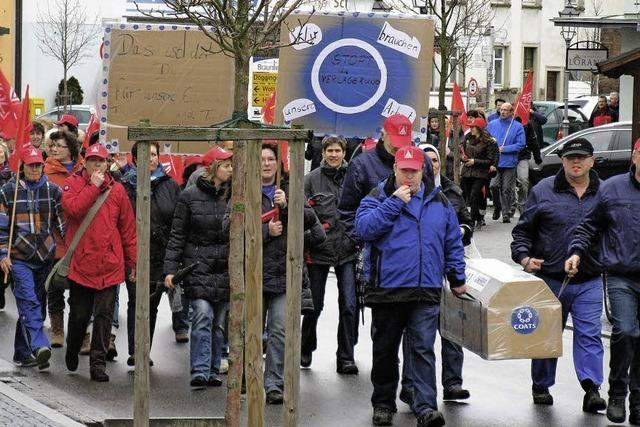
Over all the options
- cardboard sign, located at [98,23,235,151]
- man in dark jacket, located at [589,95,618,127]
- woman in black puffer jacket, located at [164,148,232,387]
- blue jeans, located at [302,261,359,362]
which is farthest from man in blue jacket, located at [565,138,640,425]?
man in dark jacket, located at [589,95,618,127]

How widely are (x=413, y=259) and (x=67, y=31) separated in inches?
1531

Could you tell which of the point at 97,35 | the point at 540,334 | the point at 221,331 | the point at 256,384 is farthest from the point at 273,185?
the point at 97,35

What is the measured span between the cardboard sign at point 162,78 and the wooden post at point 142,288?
3.61 metres

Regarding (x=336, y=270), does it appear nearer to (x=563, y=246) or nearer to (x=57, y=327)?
(x=563, y=246)

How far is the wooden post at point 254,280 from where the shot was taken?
321 inches

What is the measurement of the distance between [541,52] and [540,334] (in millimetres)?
55095

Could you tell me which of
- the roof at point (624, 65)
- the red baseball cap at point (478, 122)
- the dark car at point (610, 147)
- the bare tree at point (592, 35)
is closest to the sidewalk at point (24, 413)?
the roof at point (624, 65)

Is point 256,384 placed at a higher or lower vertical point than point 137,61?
lower

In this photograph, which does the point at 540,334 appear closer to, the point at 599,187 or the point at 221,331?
the point at 599,187

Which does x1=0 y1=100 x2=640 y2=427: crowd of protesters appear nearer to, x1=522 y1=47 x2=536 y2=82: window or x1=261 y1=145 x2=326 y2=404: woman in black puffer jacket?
x1=261 y1=145 x2=326 y2=404: woman in black puffer jacket

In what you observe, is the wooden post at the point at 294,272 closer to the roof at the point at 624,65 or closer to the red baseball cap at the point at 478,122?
the roof at the point at 624,65

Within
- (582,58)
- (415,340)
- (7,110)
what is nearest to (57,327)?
(7,110)

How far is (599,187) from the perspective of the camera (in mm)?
10734

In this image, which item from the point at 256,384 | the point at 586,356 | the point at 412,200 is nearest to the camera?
the point at 256,384
